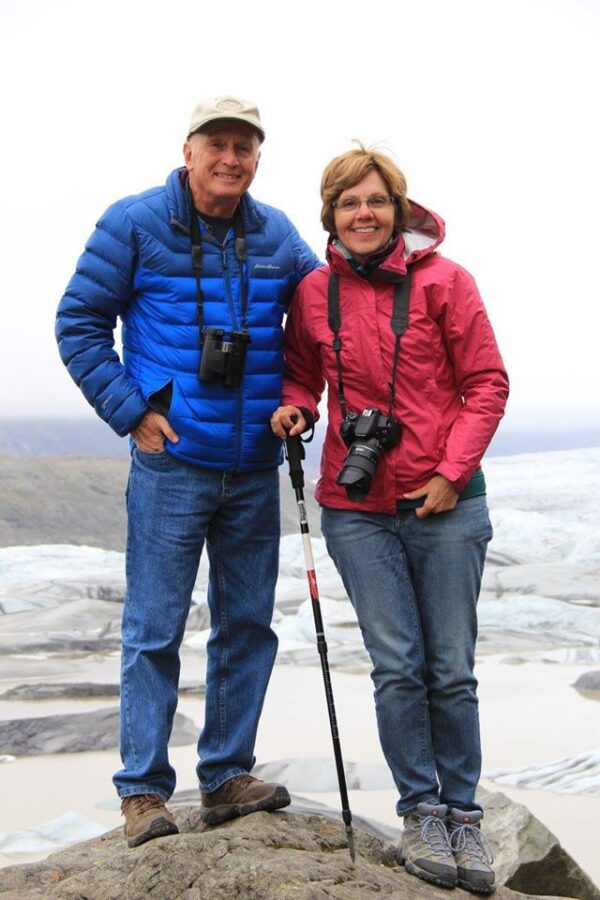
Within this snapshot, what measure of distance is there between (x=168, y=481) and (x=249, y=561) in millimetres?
404

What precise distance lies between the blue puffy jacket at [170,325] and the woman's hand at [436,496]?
58cm

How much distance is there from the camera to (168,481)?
12.8 ft

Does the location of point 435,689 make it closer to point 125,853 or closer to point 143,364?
point 125,853

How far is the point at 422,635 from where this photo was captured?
3779 millimetres

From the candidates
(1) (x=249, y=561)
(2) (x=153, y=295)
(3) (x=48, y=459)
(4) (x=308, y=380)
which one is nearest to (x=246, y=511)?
(1) (x=249, y=561)

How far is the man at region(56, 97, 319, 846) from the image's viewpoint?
3846 millimetres

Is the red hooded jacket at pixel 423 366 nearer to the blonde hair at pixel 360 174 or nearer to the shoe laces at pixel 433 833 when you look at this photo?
the blonde hair at pixel 360 174

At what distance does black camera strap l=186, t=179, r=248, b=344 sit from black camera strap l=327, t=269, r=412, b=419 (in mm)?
290

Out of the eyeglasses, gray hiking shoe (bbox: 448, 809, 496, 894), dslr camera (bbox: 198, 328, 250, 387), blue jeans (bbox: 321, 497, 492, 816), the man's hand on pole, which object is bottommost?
gray hiking shoe (bbox: 448, 809, 496, 894)

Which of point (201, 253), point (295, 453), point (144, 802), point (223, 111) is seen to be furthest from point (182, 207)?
point (144, 802)

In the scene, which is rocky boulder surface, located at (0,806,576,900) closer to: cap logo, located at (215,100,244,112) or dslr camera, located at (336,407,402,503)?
dslr camera, located at (336,407,402,503)

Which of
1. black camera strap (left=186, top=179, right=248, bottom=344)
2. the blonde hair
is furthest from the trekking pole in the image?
the blonde hair

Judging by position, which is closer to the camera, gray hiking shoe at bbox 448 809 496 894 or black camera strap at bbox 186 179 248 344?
gray hiking shoe at bbox 448 809 496 894

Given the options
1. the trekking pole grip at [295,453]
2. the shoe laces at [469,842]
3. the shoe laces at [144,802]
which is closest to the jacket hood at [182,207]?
the trekking pole grip at [295,453]
